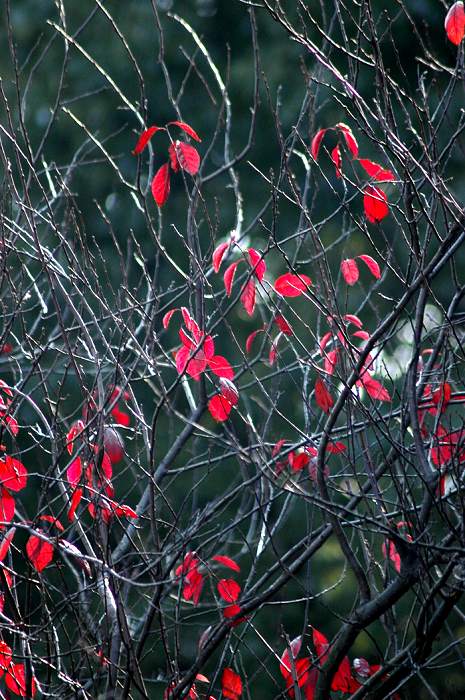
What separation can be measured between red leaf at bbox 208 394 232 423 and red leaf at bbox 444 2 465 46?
1.06 meters

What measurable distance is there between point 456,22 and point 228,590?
61.1 inches

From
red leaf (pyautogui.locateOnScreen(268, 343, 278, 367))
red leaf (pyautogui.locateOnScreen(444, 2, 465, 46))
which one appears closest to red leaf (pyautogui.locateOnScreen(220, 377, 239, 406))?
red leaf (pyautogui.locateOnScreen(268, 343, 278, 367))

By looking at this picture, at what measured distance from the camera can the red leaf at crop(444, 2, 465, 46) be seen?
2.35 meters

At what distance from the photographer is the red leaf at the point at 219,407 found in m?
2.54

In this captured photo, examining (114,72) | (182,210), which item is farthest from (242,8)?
(182,210)

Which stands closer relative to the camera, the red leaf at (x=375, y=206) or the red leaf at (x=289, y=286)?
the red leaf at (x=375, y=206)

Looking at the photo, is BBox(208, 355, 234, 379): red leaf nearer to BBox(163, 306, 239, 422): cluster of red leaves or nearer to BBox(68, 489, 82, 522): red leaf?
BBox(163, 306, 239, 422): cluster of red leaves

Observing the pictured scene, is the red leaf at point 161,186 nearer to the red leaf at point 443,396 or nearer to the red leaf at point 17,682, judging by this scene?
the red leaf at point 443,396

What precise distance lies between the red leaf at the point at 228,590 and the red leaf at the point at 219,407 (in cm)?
43

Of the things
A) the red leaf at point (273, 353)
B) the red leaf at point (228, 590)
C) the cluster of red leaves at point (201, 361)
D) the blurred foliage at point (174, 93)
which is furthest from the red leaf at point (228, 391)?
the blurred foliage at point (174, 93)

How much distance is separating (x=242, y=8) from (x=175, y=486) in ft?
13.6

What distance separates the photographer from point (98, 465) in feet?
7.45

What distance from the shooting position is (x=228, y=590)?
2.61 m

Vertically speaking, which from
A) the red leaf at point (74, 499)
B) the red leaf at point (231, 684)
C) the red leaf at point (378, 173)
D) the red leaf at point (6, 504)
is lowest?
the red leaf at point (231, 684)
